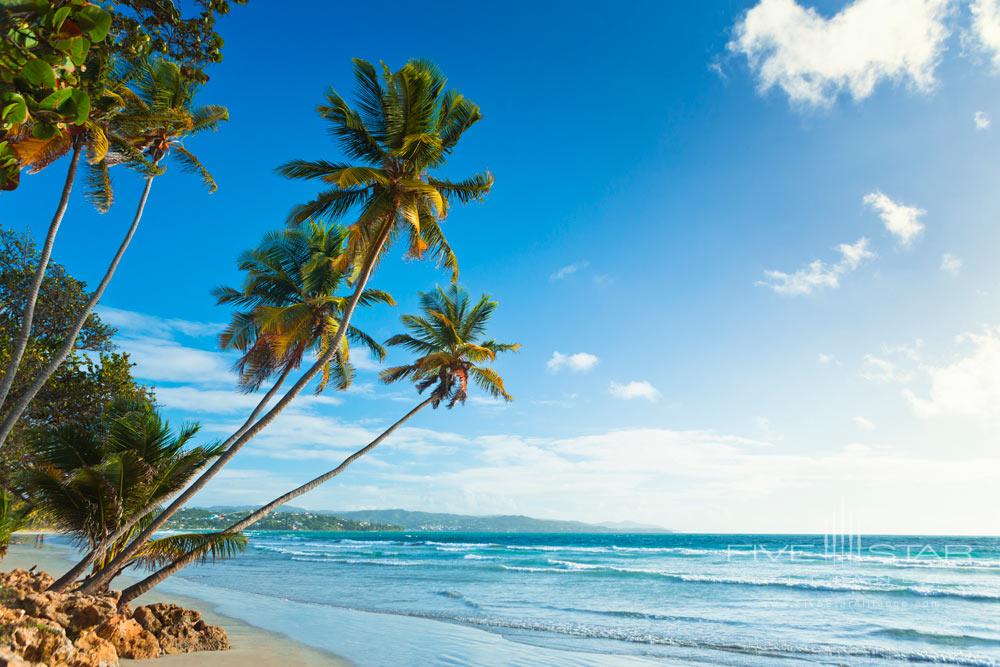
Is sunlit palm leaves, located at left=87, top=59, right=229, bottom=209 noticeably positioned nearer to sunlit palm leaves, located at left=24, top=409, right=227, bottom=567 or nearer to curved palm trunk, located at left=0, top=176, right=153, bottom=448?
curved palm trunk, located at left=0, top=176, right=153, bottom=448

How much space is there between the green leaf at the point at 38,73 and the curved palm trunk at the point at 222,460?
31.4ft

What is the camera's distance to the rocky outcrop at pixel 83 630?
5.56 meters

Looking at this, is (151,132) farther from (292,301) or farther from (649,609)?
(649,609)

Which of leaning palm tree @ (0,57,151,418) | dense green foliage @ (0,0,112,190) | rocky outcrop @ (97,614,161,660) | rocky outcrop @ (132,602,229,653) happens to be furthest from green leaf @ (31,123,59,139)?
rocky outcrop @ (132,602,229,653)

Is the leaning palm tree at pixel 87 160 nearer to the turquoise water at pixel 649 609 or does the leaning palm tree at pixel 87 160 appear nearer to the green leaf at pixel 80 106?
the green leaf at pixel 80 106

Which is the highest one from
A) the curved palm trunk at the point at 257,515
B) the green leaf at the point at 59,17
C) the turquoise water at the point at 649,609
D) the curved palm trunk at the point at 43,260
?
the curved palm trunk at the point at 43,260

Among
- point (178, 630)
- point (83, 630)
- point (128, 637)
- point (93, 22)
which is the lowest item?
point (178, 630)

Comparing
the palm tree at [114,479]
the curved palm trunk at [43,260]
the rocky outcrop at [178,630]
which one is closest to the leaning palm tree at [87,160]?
the curved palm trunk at [43,260]

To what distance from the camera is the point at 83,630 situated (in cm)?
759

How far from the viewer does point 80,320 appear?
370 inches

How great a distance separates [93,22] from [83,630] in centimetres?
875

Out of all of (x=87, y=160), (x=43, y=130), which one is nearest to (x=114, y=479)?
(x=87, y=160)

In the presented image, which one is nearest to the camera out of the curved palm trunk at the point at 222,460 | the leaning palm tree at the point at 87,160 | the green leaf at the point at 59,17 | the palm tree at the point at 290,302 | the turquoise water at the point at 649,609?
the green leaf at the point at 59,17

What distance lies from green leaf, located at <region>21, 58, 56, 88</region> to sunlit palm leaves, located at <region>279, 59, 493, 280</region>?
955 cm
